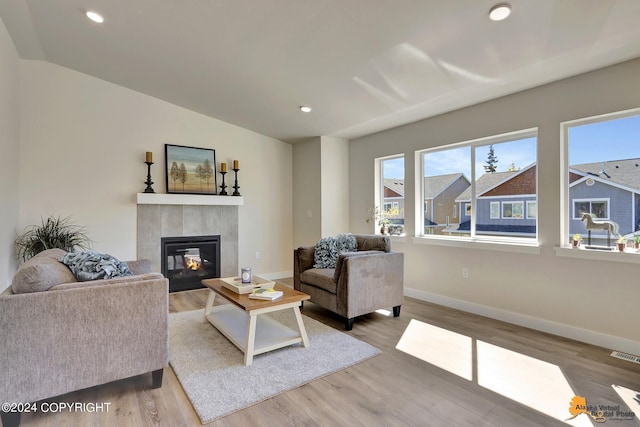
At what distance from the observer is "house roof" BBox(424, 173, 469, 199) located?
407cm

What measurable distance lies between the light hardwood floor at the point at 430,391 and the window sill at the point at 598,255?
76 centimetres

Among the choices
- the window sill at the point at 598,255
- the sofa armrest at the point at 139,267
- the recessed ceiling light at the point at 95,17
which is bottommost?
the sofa armrest at the point at 139,267

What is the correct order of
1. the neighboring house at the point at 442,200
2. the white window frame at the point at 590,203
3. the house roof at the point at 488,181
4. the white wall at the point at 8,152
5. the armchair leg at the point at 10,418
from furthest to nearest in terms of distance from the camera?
the neighboring house at the point at 442,200 → the house roof at the point at 488,181 → the white wall at the point at 8,152 → the white window frame at the point at 590,203 → the armchair leg at the point at 10,418

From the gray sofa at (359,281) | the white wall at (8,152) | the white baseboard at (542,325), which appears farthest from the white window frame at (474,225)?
the white wall at (8,152)

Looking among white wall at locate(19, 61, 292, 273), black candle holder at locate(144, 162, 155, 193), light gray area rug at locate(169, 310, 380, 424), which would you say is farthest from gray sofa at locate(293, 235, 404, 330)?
black candle holder at locate(144, 162, 155, 193)

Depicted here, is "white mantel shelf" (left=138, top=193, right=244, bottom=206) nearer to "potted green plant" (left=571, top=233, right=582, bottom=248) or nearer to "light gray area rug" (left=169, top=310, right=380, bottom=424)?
"light gray area rug" (left=169, top=310, right=380, bottom=424)

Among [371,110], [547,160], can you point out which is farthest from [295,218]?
[547,160]

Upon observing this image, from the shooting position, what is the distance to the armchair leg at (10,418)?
1.63 metres

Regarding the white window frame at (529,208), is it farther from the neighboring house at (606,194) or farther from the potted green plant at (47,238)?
the potted green plant at (47,238)

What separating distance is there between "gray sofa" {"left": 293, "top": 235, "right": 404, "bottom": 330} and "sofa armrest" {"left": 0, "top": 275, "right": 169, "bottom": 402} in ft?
5.28

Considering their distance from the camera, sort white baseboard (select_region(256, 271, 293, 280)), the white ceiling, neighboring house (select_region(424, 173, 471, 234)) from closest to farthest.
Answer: the white ceiling → neighboring house (select_region(424, 173, 471, 234)) → white baseboard (select_region(256, 271, 293, 280))

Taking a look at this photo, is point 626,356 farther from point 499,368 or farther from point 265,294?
point 265,294

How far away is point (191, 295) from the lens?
4.45 metres

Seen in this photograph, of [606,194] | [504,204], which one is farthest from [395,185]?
[606,194]
